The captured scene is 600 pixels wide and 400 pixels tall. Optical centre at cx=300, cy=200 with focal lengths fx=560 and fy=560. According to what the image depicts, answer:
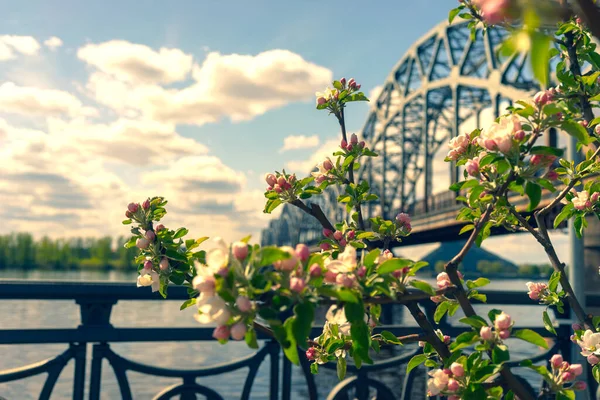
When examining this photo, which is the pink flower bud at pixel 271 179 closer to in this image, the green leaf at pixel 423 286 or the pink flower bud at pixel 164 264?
the pink flower bud at pixel 164 264

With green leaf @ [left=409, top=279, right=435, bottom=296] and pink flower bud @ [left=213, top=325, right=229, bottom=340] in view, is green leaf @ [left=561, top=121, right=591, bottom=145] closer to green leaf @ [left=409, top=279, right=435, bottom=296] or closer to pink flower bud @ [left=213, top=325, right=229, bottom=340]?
green leaf @ [left=409, top=279, right=435, bottom=296]

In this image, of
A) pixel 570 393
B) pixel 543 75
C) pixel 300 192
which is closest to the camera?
pixel 543 75

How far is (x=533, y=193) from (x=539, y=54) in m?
0.71

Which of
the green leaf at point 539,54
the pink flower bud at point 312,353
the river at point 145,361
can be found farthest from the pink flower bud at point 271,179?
the river at point 145,361

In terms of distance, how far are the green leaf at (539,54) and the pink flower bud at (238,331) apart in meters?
0.85

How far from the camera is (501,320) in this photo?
1.70 meters

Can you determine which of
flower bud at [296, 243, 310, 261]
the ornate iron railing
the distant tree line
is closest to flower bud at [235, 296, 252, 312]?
flower bud at [296, 243, 310, 261]

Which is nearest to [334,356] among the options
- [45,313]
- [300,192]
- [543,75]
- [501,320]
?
[300,192]

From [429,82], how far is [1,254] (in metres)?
91.5

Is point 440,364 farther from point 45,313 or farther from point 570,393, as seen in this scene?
point 45,313

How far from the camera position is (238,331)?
1.35 m

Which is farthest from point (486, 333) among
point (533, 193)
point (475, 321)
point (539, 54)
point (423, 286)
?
point (539, 54)

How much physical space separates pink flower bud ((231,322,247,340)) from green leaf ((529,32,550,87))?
852 mm

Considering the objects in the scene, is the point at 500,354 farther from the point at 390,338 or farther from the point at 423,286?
the point at 390,338
